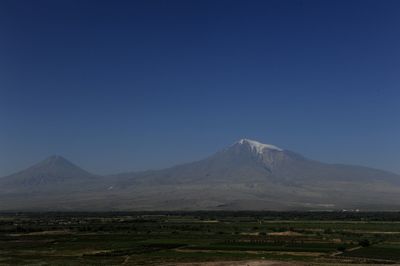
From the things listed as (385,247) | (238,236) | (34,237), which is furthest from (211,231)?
(385,247)

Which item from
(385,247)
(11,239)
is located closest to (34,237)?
(11,239)

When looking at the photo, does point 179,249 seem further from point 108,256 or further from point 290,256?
point 290,256

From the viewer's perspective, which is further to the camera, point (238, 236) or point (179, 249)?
point (238, 236)

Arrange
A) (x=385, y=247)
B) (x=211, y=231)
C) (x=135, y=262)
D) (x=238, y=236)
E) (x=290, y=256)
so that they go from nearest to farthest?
1. (x=135, y=262)
2. (x=290, y=256)
3. (x=385, y=247)
4. (x=238, y=236)
5. (x=211, y=231)

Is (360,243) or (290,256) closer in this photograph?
(290,256)

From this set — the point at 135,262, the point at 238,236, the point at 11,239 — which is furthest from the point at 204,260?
the point at 11,239

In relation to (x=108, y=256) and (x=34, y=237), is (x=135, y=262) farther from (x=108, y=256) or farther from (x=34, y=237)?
(x=34, y=237)

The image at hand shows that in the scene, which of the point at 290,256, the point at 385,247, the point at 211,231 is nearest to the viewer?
the point at 290,256

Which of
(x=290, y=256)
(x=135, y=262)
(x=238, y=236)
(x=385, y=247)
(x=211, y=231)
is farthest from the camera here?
(x=211, y=231)
